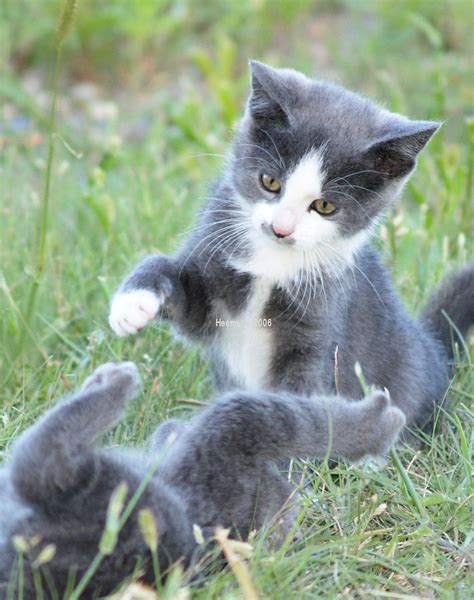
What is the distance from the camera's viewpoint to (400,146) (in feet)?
9.10

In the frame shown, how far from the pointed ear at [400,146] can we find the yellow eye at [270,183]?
0.89 feet

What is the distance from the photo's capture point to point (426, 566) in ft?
7.57

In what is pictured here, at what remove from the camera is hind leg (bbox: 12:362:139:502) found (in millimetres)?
2090

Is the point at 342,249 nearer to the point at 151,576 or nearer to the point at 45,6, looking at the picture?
the point at 151,576

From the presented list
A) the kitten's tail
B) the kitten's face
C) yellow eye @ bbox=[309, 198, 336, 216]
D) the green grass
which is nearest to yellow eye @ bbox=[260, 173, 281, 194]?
the kitten's face

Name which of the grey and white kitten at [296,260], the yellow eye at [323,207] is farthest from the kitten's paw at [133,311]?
the yellow eye at [323,207]

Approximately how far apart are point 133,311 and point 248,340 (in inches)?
17.3

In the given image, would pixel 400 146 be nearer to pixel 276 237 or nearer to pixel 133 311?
pixel 276 237

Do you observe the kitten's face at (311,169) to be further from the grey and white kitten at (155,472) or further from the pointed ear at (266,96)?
the grey and white kitten at (155,472)

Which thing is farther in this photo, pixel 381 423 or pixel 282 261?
pixel 282 261

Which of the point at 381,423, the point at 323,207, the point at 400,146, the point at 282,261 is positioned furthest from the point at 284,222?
the point at 381,423

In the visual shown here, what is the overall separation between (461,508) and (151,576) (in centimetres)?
88

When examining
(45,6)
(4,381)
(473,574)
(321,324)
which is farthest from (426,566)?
(45,6)

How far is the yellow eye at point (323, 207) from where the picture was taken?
2789 mm
